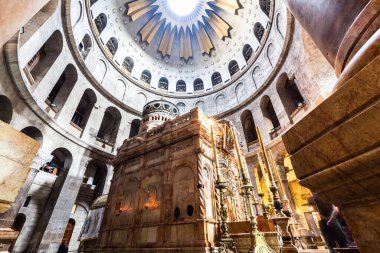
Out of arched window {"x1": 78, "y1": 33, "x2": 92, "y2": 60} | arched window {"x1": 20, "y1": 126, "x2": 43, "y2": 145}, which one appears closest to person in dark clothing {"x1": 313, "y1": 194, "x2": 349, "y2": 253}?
arched window {"x1": 20, "y1": 126, "x2": 43, "y2": 145}

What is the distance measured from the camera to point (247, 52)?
→ 72.5ft

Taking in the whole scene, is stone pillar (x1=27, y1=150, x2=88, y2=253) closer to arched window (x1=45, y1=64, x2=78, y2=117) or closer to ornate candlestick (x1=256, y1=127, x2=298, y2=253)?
arched window (x1=45, y1=64, x2=78, y2=117)

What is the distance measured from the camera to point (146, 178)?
8.94 m

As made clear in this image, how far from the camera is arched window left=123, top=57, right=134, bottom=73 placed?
76.2 ft

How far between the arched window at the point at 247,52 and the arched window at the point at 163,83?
11870 mm

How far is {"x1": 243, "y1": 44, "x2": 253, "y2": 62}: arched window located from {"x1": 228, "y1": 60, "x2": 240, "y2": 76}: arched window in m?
1.57

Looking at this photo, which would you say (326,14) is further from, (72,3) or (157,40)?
(157,40)

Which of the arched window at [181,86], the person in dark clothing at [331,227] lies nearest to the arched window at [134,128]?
the arched window at [181,86]

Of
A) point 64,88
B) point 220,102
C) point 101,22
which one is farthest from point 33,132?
point 220,102

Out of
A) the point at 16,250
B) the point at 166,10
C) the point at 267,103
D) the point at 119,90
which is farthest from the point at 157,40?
the point at 16,250

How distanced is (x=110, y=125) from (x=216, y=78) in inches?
626

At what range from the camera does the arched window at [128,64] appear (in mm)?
23212

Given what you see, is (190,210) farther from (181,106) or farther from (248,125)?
(181,106)

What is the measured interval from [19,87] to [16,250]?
33.1 feet
